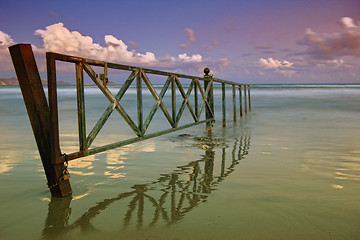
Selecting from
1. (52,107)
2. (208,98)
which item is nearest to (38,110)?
(52,107)

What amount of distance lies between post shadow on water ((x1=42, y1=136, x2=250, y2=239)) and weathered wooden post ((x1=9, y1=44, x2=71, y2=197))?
25 centimetres

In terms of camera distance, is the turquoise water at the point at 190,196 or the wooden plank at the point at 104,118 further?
the wooden plank at the point at 104,118

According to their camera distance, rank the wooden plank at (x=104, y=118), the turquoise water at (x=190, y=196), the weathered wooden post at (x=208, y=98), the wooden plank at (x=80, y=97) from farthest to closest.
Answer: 1. the weathered wooden post at (x=208, y=98)
2. the wooden plank at (x=104, y=118)
3. the wooden plank at (x=80, y=97)
4. the turquoise water at (x=190, y=196)

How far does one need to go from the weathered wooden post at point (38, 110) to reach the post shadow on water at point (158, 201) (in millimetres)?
247

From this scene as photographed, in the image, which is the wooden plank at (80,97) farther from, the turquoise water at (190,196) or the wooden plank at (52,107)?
the turquoise water at (190,196)

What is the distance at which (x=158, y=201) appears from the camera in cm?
303

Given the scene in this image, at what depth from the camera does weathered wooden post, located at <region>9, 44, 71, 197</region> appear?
2.94 meters

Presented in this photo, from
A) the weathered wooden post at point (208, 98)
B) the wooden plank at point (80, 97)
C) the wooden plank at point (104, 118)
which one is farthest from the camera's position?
the weathered wooden post at point (208, 98)

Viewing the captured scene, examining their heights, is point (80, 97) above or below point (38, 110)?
above

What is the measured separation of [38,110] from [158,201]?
5.43 ft

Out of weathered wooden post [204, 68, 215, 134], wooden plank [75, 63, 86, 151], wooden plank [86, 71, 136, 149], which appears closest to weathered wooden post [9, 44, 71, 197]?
wooden plank [75, 63, 86, 151]

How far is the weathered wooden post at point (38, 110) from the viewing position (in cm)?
294

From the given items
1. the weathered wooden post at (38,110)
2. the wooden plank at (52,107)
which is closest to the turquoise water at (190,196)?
the weathered wooden post at (38,110)

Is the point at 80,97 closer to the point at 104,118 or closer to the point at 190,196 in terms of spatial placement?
the point at 104,118
